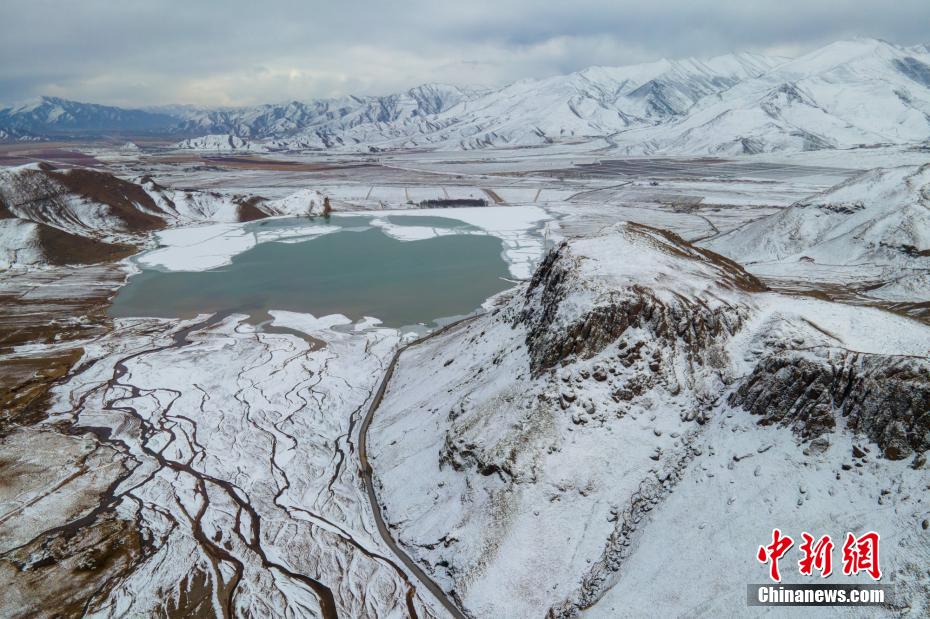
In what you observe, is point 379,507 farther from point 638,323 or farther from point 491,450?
point 638,323

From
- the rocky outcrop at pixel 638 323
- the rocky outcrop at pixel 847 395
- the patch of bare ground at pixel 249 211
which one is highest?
the patch of bare ground at pixel 249 211

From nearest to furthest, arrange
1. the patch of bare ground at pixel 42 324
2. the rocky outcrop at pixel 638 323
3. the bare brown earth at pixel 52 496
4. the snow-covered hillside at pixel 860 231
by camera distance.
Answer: the bare brown earth at pixel 52 496 → the rocky outcrop at pixel 638 323 → the patch of bare ground at pixel 42 324 → the snow-covered hillside at pixel 860 231

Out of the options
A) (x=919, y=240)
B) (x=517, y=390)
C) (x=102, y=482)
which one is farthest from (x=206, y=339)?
(x=919, y=240)

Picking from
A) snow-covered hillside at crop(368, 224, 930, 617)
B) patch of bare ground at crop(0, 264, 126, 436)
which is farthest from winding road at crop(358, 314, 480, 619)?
patch of bare ground at crop(0, 264, 126, 436)

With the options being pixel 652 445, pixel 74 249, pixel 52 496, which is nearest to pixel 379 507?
pixel 652 445

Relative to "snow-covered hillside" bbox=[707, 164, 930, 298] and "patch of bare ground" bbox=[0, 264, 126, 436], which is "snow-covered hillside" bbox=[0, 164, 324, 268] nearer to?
"patch of bare ground" bbox=[0, 264, 126, 436]

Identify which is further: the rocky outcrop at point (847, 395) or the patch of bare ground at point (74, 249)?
the patch of bare ground at point (74, 249)

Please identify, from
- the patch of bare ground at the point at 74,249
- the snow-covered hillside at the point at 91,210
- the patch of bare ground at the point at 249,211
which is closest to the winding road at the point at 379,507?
the patch of bare ground at the point at 74,249

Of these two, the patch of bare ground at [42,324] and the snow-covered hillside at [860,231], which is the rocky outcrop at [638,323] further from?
the patch of bare ground at [42,324]

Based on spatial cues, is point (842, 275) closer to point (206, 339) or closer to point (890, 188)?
point (890, 188)
